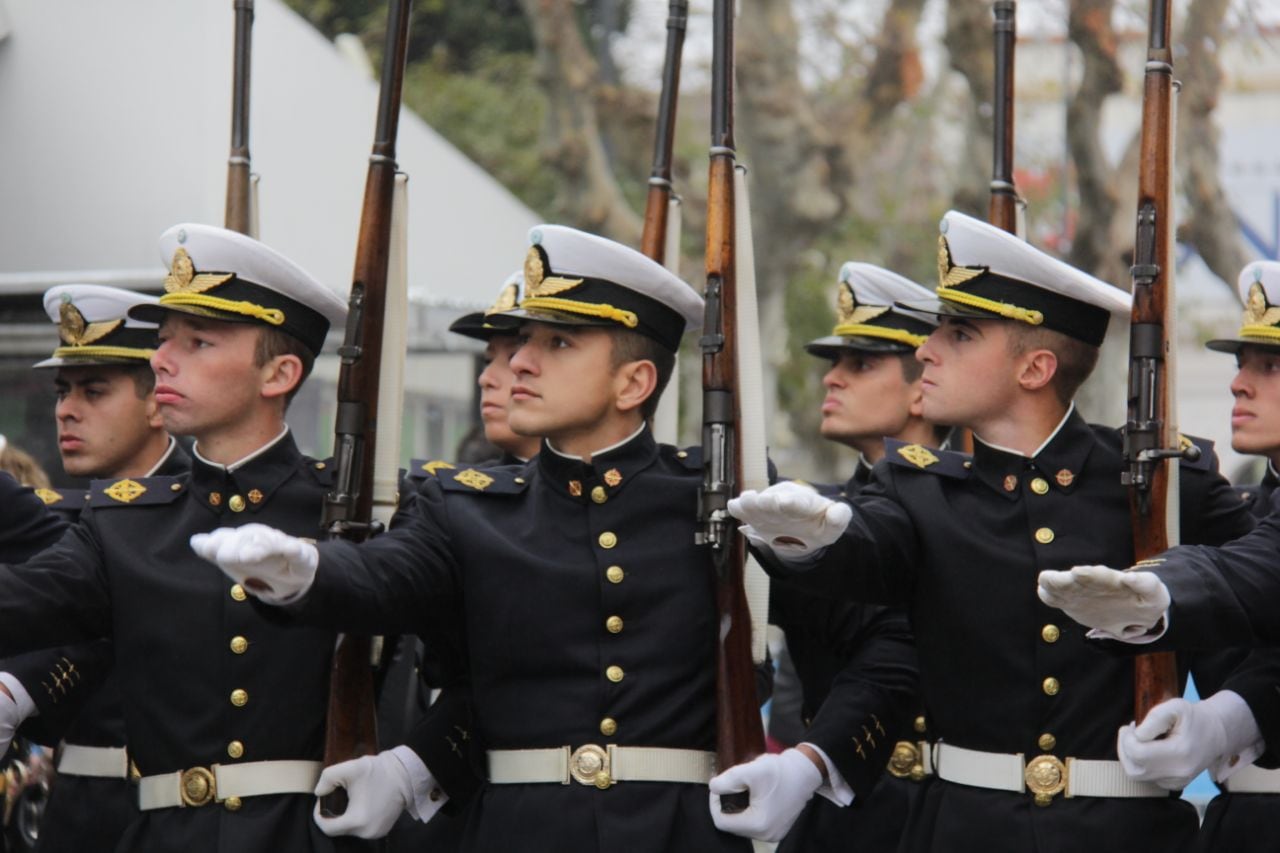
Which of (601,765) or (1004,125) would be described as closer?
(601,765)

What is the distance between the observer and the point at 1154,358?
525 cm

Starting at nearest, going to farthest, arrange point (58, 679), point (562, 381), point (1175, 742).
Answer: point (1175, 742) < point (562, 381) < point (58, 679)

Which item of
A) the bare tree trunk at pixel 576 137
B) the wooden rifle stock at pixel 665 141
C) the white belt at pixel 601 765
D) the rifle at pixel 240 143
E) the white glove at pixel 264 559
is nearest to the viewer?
the white glove at pixel 264 559

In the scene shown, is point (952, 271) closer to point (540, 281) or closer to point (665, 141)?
point (540, 281)

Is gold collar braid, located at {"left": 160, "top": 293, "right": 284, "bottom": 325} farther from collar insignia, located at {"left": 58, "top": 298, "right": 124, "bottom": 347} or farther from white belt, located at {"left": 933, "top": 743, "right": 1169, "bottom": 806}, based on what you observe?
white belt, located at {"left": 933, "top": 743, "right": 1169, "bottom": 806}

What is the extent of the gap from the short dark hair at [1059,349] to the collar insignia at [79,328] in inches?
122

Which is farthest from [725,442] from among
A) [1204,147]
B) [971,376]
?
[1204,147]

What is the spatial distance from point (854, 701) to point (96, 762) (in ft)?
8.10

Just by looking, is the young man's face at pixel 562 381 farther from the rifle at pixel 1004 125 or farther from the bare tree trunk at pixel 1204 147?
the bare tree trunk at pixel 1204 147

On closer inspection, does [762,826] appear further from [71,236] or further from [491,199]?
[491,199]

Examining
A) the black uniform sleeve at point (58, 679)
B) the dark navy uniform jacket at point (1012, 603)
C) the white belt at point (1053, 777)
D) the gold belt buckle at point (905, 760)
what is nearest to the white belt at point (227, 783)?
the black uniform sleeve at point (58, 679)

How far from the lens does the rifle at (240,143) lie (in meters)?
7.03

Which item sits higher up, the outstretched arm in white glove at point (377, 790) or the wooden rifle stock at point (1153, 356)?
the wooden rifle stock at point (1153, 356)

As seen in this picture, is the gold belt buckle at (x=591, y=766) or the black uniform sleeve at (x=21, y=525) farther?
the black uniform sleeve at (x=21, y=525)
